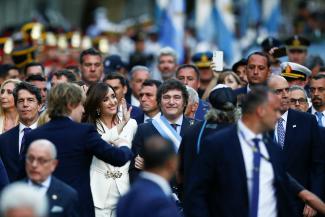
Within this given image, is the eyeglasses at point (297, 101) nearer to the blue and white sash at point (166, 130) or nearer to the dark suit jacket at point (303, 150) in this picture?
the dark suit jacket at point (303, 150)

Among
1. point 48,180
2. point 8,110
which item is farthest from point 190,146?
point 8,110

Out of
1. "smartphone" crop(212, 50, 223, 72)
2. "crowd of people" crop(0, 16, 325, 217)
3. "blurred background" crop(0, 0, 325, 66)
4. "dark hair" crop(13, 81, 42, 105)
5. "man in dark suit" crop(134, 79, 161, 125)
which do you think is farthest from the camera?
"blurred background" crop(0, 0, 325, 66)

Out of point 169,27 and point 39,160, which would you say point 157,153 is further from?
point 169,27

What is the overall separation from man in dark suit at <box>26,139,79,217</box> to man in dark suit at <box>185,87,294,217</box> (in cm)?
111

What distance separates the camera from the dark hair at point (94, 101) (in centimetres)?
1291

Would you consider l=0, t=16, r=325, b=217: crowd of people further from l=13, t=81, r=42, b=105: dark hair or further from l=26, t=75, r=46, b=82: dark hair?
l=26, t=75, r=46, b=82: dark hair

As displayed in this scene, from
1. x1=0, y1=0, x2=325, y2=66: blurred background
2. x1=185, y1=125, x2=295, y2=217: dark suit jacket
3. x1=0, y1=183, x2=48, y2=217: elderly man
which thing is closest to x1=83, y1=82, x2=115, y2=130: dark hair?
x1=185, y1=125, x2=295, y2=217: dark suit jacket

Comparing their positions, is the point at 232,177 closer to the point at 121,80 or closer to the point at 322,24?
the point at 121,80

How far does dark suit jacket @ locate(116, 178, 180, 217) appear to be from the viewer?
8703 millimetres

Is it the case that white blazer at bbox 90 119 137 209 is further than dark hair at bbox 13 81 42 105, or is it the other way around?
dark hair at bbox 13 81 42 105

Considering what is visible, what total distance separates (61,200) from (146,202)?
55.4 inches

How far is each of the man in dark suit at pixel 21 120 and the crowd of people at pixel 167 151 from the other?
1 cm

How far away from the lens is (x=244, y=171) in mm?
10344

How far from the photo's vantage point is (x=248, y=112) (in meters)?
10.4
